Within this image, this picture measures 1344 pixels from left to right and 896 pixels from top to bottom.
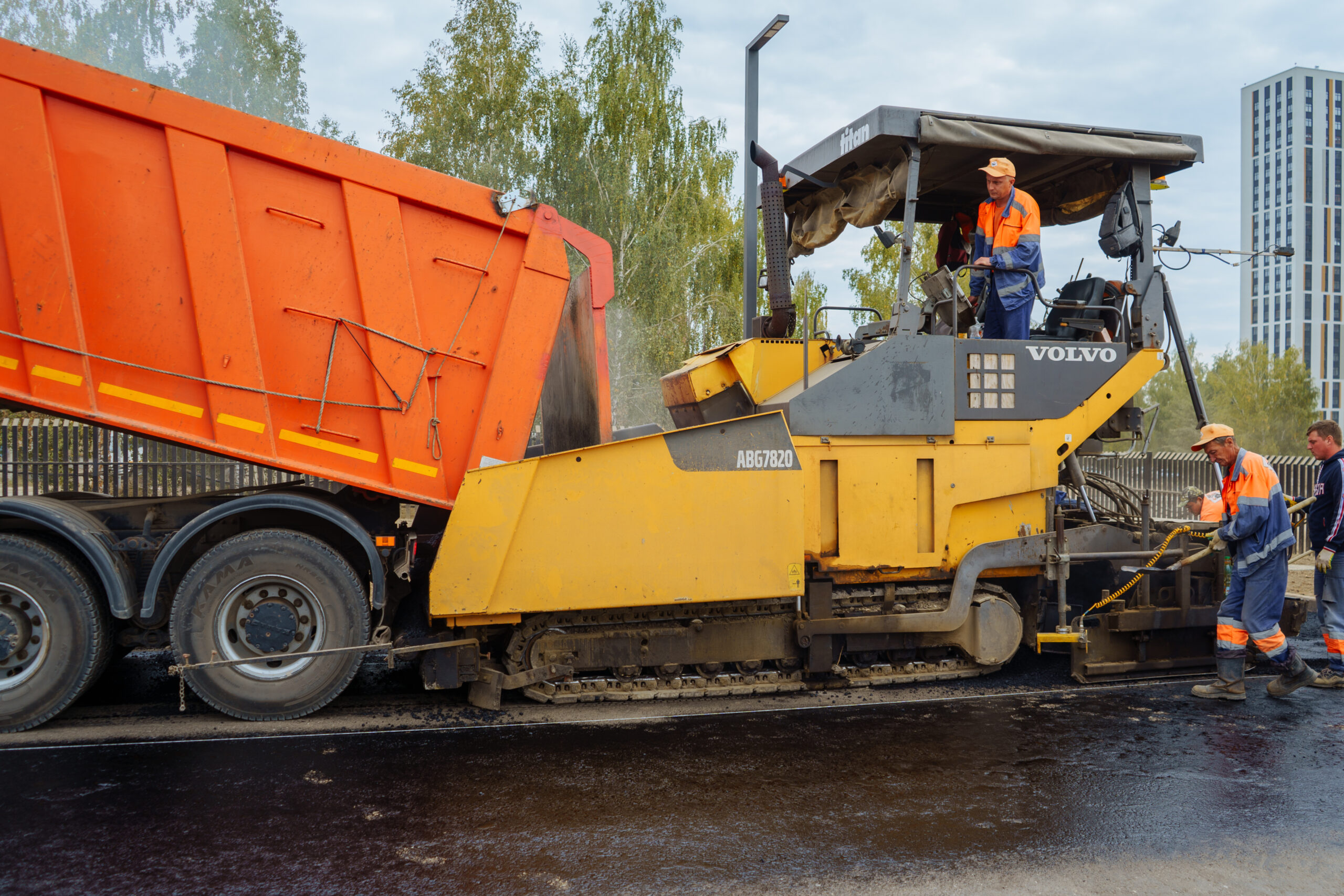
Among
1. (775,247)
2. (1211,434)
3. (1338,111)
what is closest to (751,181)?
(775,247)

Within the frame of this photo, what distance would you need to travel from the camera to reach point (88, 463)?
14453 millimetres

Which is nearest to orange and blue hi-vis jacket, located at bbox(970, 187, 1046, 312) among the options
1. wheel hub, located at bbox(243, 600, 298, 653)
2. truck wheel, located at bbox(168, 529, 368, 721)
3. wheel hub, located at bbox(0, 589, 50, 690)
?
truck wheel, located at bbox(168, 529, 368, 721)

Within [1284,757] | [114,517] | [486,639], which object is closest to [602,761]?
[486,639]

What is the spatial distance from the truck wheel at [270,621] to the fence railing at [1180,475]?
10.9m

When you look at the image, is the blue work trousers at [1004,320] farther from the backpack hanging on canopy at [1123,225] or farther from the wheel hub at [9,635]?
the wheel hub at [9,635]

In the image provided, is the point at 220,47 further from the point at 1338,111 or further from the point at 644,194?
the point at 1338,111

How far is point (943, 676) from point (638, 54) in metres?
17.6

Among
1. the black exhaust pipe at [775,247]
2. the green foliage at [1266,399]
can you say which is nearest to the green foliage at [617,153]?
the black exhaust pipe at [775,247]

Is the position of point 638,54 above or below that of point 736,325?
above

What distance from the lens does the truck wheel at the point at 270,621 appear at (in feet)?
14.9

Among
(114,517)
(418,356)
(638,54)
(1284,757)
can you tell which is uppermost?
(638,54)

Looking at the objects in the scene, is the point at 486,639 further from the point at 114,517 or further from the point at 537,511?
the point at 114,517

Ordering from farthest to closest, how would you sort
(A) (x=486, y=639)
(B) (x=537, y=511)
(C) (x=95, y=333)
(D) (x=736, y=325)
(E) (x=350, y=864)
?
(D) (x=736, y=325) → (A) (x=486, y=639) → (B) (x=537, y=511) → (C) (x=95, y=333) → (E) (x=350, y=864)

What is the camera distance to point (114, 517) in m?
4.84
